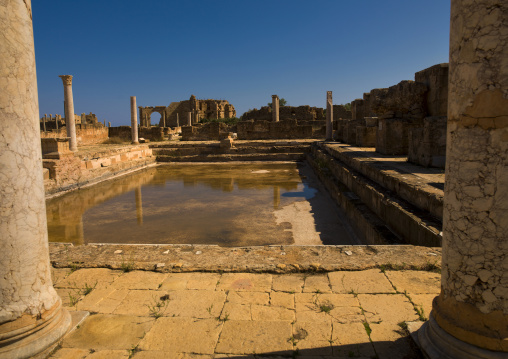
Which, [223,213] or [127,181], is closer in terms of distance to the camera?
[223,213]

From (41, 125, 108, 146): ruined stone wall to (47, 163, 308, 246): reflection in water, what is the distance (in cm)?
1064

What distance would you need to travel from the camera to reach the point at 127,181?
39.2 ft

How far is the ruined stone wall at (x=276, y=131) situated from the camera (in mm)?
22828

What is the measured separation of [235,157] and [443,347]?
15.7 meters

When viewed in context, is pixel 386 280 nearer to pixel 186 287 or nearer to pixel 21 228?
pixel 186 287

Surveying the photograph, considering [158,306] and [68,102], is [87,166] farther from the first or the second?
[158,306]

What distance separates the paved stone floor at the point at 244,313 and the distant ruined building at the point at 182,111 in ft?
130

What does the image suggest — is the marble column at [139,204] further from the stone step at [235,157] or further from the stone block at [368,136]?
the stone block at [368,136]

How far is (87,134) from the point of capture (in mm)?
22031

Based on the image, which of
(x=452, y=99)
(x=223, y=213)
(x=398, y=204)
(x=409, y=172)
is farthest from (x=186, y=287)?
(x=409, y=172)

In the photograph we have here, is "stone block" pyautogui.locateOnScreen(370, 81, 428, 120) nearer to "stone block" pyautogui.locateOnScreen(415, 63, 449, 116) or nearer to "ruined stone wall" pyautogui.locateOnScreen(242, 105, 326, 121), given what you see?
"stone block" pyautogui.locateOnScreen(415, 63, 449, 116)

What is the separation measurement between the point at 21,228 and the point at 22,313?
1.69ft

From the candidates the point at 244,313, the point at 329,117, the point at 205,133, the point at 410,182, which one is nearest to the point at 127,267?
the point at 244,313

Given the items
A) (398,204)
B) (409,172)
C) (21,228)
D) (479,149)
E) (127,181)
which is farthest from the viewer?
(127,181)
